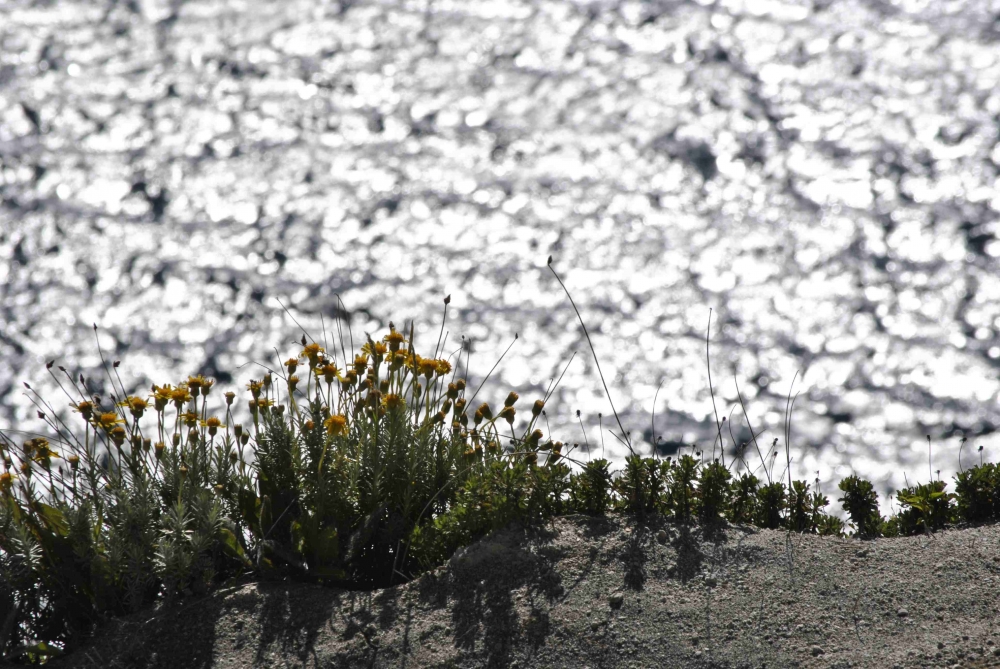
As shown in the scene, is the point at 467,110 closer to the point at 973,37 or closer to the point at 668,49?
the point at 668,49

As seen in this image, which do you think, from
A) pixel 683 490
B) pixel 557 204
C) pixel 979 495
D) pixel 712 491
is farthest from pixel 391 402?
pixel 557 204

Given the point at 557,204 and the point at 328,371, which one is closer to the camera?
the point at 328,371

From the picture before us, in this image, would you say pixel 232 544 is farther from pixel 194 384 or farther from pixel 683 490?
pixel 683 490

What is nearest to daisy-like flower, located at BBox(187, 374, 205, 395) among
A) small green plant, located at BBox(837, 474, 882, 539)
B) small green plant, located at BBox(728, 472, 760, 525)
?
small green plant, located at BBox(728, 472, 760, 525)

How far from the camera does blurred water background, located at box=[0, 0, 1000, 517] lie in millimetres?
12445

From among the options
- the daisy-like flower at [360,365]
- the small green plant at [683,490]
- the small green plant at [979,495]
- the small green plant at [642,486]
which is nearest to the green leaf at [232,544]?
the daisy-like flower at [360,365]

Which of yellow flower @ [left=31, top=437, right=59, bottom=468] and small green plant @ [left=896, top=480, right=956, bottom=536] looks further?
small green plant @ [left=896, top=480, right=956, bottom=536]

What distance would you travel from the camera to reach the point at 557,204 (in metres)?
14.2

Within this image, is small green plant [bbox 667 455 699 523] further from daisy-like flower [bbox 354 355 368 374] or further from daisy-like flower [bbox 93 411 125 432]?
daisy-like flower [bbox 93 411 125 432]

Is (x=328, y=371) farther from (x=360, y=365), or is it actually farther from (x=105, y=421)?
(x=105, y=421)

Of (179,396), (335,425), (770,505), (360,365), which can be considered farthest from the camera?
(770,505)

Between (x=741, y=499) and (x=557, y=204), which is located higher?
(x=557, y=204)

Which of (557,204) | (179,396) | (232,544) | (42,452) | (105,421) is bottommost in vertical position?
(232,544)

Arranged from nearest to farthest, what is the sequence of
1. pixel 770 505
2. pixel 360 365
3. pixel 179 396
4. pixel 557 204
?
pixel 179 396, pixel 360 365, pixel 770 505, pixel 557 204
